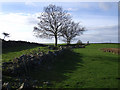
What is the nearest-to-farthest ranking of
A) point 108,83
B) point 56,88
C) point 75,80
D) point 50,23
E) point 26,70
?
1. point 56,88
2. point 108,83
3. point 75,80
4. point 26,70
5. point 50,23

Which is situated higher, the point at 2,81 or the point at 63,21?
the point at 63,21

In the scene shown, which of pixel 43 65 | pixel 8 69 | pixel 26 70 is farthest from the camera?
pixel 43 65

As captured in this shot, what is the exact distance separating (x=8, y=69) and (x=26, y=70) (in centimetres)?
130

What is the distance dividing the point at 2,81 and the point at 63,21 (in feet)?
91.6

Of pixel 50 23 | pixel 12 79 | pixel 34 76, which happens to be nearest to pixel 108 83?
pixel 34 76

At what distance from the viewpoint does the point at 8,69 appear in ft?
31.4

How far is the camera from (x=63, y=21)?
34594mm

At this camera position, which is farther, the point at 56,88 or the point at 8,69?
the point at 8,69

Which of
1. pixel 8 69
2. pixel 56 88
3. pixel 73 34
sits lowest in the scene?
pixel 56 88

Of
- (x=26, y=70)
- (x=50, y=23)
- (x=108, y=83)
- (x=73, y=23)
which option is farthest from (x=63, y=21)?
(x=108, y=83)

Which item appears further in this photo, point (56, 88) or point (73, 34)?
point (73, 34)

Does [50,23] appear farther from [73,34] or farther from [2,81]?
[2,81]

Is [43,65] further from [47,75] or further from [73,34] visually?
[73,34]

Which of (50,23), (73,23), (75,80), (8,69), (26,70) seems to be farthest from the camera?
(73,23)
